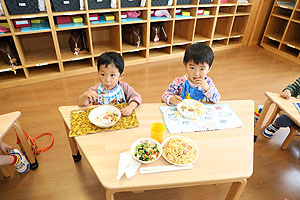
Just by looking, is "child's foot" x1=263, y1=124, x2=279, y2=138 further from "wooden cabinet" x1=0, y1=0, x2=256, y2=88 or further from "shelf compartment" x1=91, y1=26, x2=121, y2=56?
"shelf compartment" x1=91, y1=26, x2=121, y2=56

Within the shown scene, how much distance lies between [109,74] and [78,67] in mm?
1973

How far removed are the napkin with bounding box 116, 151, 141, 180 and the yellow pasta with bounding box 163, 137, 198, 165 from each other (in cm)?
15

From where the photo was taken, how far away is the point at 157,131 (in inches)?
42.8

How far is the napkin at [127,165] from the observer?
33.8 inches

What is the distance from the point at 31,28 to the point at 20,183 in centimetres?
189

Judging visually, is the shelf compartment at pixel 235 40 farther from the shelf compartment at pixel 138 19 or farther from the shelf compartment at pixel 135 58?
the shelf compartment at pixel 138 19

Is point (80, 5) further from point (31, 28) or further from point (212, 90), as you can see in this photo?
point (212, 90)

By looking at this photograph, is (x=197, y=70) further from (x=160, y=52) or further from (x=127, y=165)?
(x=160, y=52)

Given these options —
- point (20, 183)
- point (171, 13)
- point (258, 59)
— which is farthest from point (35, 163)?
point (258, 59)

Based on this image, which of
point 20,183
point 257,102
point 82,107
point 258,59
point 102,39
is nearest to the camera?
point 82,107

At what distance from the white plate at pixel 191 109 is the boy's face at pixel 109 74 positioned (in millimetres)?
452

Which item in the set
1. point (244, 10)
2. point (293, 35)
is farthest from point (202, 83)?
point (293, 35)

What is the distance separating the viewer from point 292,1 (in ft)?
12.4

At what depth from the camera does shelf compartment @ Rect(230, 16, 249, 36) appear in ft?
13.2
